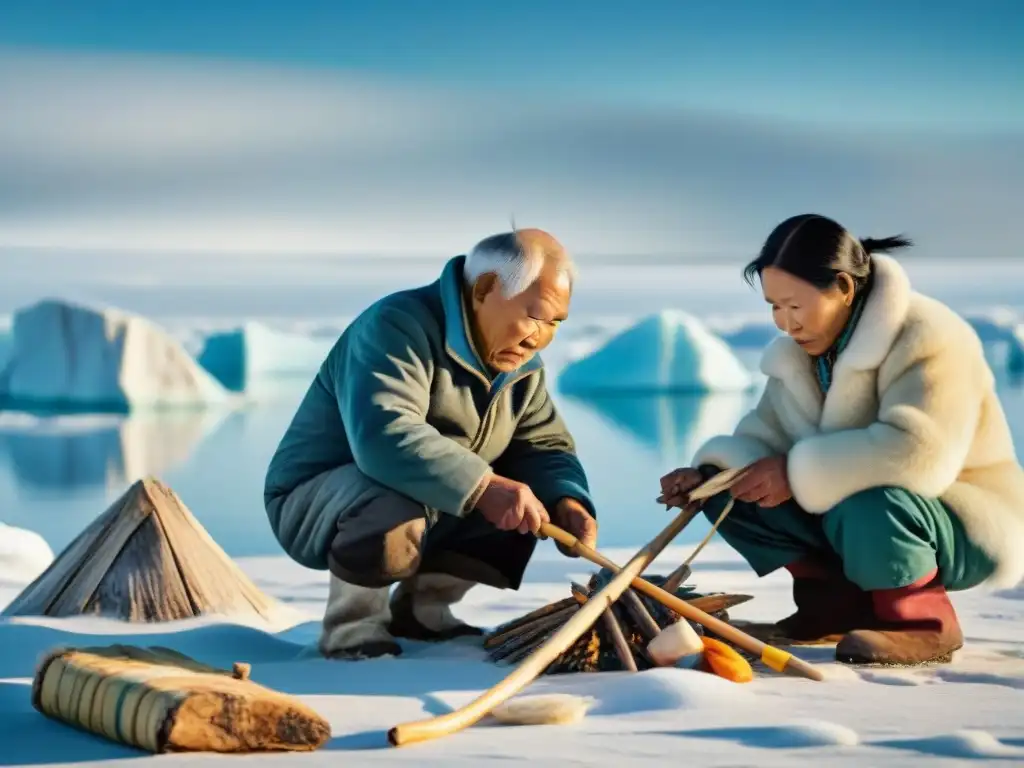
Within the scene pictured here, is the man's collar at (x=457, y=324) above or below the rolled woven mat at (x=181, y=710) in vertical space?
above

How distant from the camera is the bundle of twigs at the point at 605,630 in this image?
2.99 m

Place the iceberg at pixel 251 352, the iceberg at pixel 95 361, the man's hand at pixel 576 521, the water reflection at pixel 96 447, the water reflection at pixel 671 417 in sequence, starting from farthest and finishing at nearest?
the iceberg at pixel 251 352
the iceberg at pixel 95 361
the water reflection at pixel 671 417
the water reflection at pixel 96 447
the man's hand at pixel 576 521

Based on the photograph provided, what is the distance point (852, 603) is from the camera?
10.7 feet

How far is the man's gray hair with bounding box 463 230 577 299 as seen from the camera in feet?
10.0

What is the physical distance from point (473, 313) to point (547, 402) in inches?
15.0

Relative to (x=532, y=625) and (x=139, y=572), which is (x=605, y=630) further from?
(x=139, y=572)

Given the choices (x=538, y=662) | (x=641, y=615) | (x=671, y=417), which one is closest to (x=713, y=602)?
(x=641, y=615)

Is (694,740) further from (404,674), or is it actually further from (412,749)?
(404,674)

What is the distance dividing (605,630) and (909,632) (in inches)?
23.9

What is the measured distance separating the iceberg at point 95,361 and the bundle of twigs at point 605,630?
10.3m

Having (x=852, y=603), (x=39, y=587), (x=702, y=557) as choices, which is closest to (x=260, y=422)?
(x=702, y=557)

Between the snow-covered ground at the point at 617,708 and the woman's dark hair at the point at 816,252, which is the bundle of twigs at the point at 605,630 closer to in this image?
the snow-covered ground at the point at 617,708

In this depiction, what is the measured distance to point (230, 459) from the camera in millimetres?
9750

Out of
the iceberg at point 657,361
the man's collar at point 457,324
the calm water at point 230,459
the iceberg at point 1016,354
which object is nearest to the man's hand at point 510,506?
the man's collar at point 457,324
